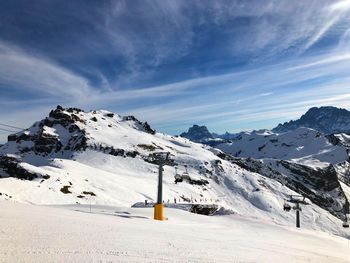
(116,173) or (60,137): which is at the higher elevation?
(60,137)

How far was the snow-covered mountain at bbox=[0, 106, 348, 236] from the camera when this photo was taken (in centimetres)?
6638

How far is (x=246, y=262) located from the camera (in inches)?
490

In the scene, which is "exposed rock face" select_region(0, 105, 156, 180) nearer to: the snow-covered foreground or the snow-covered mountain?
the snow-covered mountain

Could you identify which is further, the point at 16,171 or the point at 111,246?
the point at 16,171

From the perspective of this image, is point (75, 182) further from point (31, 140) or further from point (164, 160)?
point (31, 140)

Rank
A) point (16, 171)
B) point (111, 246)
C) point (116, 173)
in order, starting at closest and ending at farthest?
point (111, 246)
point (16, 171)
point (116, 173)

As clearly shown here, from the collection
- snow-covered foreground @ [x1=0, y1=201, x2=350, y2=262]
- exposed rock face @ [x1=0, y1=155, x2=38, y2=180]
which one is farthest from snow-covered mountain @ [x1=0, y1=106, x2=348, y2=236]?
snow-covered foreground @ [x1=0, y1=201, x2=350, y2=262]

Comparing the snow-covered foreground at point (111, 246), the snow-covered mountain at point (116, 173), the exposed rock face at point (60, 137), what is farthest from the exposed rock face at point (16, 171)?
the snow-covered foreground at point (111, 246)

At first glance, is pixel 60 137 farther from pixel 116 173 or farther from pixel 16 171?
pixel 16 171

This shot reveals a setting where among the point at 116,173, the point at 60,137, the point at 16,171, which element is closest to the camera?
the point at 16,171

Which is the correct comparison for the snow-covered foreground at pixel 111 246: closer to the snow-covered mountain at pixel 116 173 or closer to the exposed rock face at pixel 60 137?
the snow-covered mountain at pixel 116 173

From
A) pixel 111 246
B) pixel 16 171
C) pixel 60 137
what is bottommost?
pixel 111 246

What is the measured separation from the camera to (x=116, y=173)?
114125mm

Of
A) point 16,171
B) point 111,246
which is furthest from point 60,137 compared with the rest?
point 111,246
